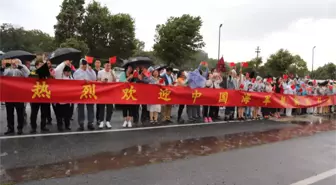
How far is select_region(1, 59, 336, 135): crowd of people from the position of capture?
6.89 m

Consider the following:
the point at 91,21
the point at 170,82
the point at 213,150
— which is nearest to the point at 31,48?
the point at 91,21

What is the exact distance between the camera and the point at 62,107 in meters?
7.14

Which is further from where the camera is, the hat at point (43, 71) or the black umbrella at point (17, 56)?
the black umbrella at point (17, 56)

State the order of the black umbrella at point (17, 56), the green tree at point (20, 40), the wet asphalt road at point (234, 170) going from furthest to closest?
1. the green tree at point (20, 40)
2. the black umbrella at point (17, 56)
3. the wet asphalt road at point (234, 170)

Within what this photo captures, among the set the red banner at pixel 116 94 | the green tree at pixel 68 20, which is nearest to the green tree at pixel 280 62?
the green tree at pixel 68 20

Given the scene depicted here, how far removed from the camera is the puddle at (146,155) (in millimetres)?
4262

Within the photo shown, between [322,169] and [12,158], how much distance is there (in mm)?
5442

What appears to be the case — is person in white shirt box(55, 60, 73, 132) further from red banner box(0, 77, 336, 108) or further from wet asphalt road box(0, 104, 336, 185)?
wet asphalt road box(0, 104, 336, 185)

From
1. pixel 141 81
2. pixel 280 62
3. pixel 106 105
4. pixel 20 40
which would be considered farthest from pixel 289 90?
pixel 20 40

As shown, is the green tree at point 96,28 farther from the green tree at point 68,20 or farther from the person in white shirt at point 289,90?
the person in white shirt at point 289,90

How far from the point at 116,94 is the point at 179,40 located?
1254 inches

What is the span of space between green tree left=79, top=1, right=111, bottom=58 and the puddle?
41449 mm

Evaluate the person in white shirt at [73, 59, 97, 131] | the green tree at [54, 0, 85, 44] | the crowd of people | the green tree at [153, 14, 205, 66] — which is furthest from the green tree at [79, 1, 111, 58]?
the person in white shirt at [73, 59, 97, 131]

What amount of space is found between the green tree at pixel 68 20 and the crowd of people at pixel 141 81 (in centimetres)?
3521
